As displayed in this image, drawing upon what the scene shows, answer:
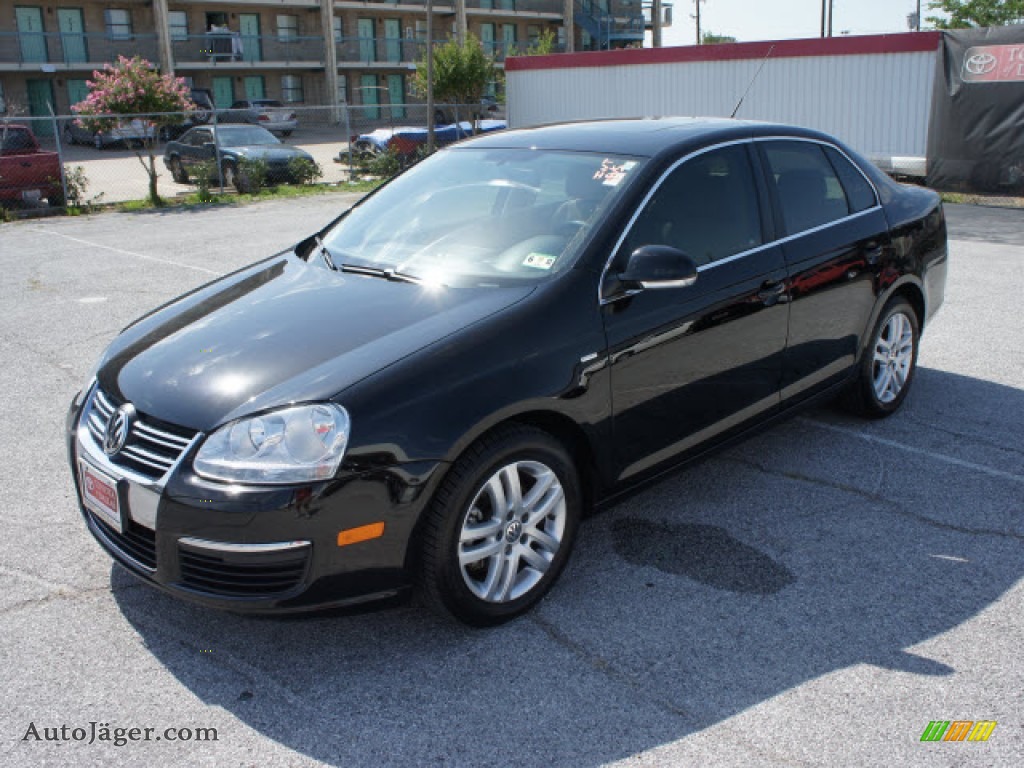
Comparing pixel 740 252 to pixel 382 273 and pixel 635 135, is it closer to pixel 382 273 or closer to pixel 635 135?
pixel 635 135

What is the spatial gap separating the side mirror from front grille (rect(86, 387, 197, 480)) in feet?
5.46

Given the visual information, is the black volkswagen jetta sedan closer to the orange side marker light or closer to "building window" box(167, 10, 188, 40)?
the orange side marker light

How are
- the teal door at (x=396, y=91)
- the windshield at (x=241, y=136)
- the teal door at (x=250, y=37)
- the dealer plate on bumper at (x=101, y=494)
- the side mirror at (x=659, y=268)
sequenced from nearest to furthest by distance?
1. the dealer plate on bumper at (x=101, y=494)
2. the side mirror at (x=659, y=268)
3. the windshield at (x=241, y=136)
4. the teal door at (x=250, y=37)
5. the teal door at (x=396, y=91)

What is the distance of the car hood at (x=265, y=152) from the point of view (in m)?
20.1

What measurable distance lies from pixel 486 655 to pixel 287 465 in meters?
0.95

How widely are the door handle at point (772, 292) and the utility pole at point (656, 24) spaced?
6325 centimetres

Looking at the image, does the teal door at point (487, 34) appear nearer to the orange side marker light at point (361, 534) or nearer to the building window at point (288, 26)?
the building window at point (288, 26)

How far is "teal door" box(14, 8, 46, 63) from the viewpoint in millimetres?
40281

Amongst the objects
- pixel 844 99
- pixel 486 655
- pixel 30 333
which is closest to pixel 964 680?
pixel 486 655

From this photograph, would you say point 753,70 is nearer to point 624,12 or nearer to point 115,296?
point 115,296

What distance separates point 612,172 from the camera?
4.08 m

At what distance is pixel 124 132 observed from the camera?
56.7ft

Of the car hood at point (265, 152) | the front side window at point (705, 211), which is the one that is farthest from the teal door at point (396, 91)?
the front side window at point (705, 211)

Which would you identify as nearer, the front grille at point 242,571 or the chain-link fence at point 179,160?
the front grille at point 242,571
